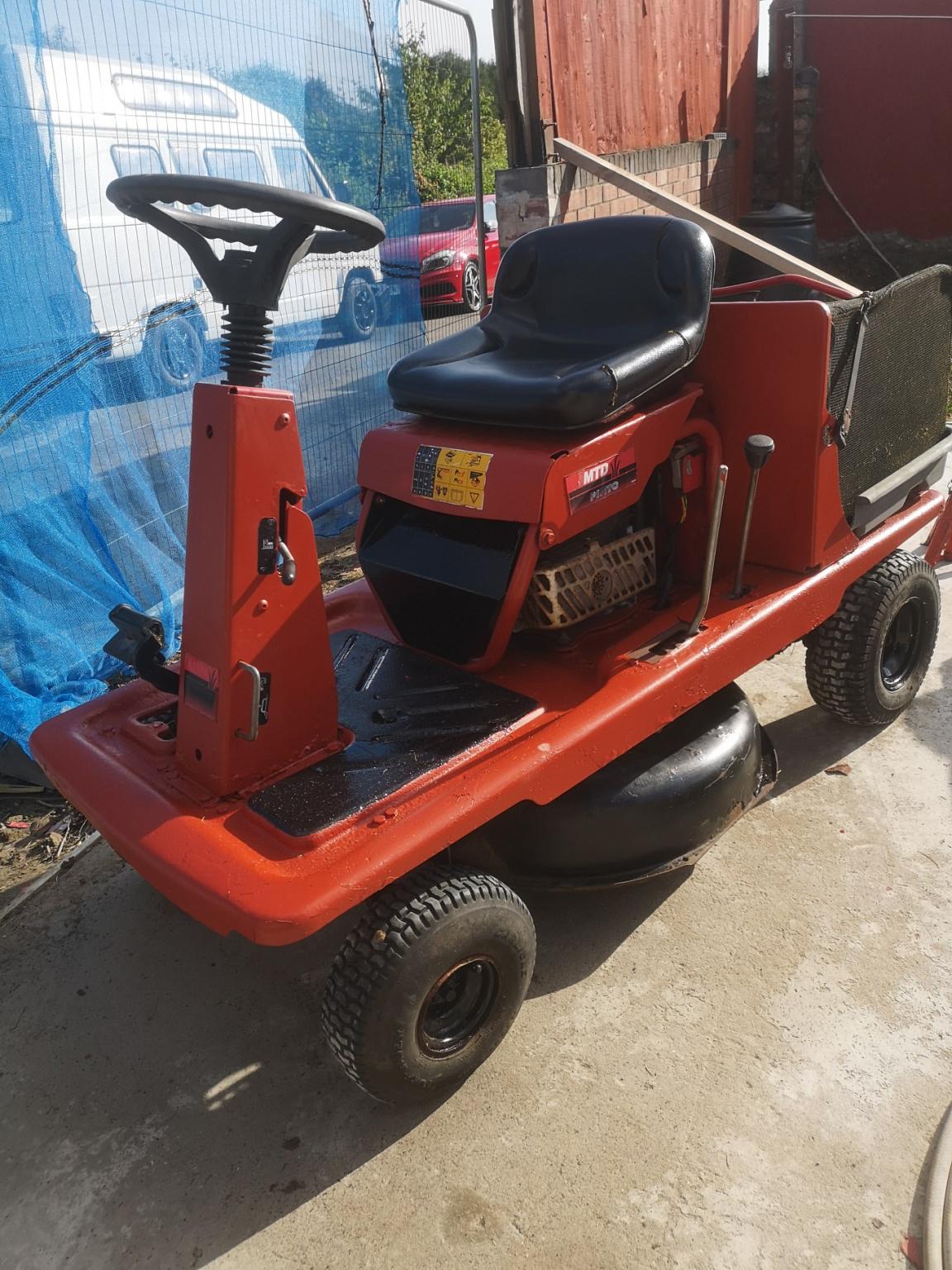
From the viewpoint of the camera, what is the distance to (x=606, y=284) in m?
2.74

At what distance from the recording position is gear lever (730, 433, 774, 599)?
2373 mm

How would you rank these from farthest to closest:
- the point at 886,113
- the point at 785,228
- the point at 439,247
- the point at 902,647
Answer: the point at 886,113 → the point at 785,228 → the point at 439,247 → the point at 902,647

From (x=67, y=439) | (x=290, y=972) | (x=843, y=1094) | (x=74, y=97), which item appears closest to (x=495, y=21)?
(x=74, y=97)

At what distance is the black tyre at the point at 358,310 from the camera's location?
4766mm

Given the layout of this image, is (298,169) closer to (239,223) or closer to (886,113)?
(239,223)

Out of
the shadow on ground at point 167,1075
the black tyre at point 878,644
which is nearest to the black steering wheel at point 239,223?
the shadow on ground at point 167,1075

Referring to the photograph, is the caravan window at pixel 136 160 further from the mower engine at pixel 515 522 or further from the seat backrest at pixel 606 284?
the mower engine at pixel 515 522

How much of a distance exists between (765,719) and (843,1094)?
1442 millimetres

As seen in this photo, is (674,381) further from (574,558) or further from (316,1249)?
(316,1249)

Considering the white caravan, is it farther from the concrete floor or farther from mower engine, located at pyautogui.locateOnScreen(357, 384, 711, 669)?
the concrete floor

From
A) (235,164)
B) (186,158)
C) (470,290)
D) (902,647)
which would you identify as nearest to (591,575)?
(902,647)

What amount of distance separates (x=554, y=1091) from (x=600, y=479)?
1.29 metres

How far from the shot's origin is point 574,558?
2.42 metres

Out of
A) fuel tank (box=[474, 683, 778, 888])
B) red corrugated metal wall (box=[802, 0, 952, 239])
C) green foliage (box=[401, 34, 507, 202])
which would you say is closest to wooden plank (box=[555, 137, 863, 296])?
fuel tank (box=[474, 683, 778, 888])
